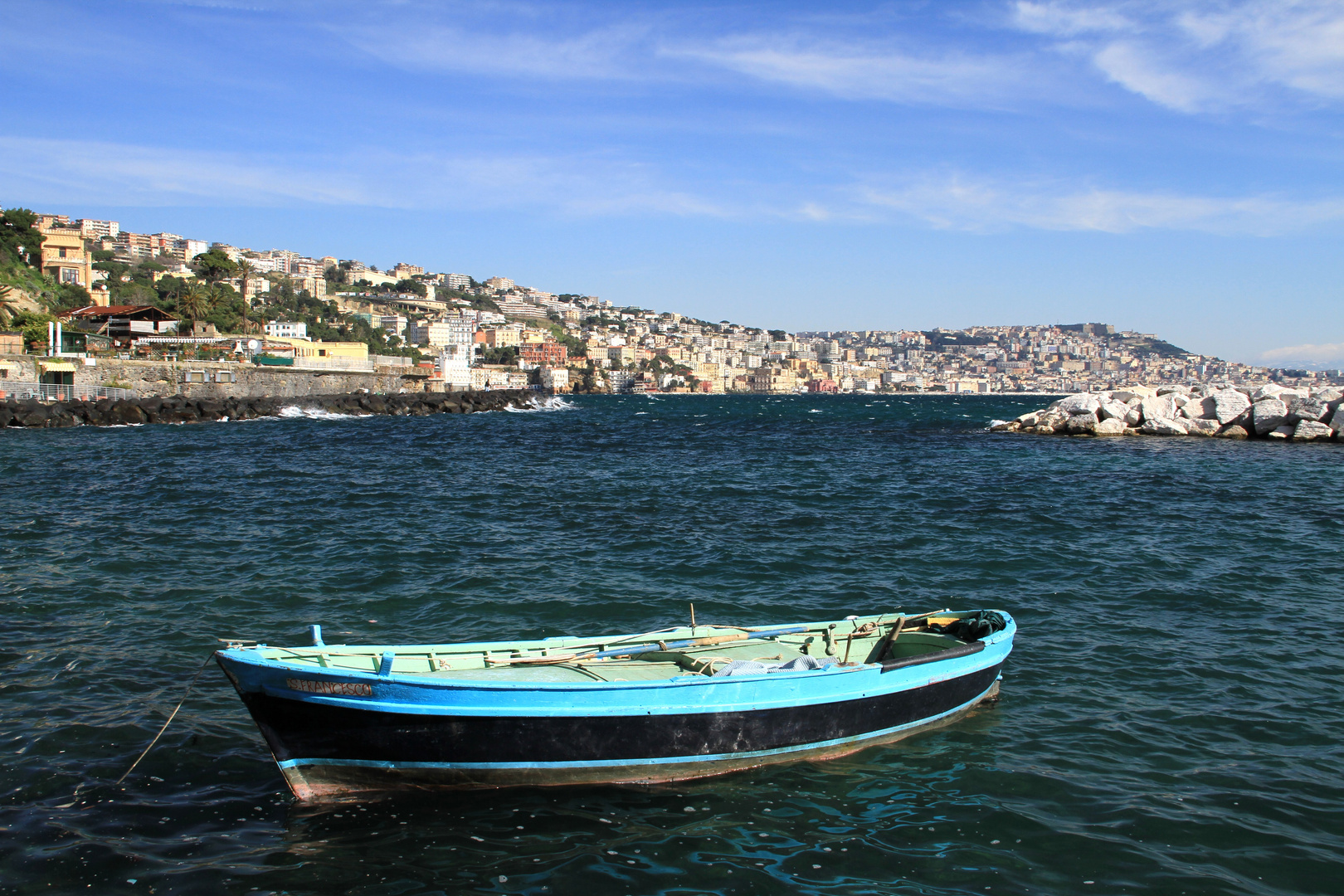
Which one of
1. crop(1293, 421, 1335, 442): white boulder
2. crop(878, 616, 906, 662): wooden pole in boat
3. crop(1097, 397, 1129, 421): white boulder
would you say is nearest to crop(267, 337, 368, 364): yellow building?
crop(1097, 397, 1129, 421): white boulder

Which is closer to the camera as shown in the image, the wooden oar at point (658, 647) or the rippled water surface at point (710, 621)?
the rippled water surface at point (710, 621)

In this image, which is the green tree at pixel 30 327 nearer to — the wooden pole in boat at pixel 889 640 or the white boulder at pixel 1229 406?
the wooden pole in boat at pixel 889 640

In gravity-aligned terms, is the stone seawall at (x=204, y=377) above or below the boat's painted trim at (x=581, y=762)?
above

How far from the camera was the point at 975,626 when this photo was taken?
9.98m

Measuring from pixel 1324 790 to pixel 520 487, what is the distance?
21039 mm

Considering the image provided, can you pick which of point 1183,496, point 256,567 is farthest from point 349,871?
point 1183,496

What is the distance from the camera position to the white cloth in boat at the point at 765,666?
26.4 ft

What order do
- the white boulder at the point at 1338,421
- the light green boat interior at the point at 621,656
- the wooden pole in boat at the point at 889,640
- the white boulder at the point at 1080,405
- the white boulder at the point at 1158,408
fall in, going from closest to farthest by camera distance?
the light green boat interior at the point at 621,656, the wooden pole in boat at the point at 889,640, the white boulder at the point at 1338,421, the white boulder at the point at 1158,408, the white boulder at the point at 1080,405

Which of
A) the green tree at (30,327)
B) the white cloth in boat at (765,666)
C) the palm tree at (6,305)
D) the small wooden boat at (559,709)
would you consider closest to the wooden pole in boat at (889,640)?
the small wooden boat at (559,709)

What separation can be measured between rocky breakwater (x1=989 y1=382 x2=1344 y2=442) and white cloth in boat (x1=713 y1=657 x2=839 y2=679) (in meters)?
42.6

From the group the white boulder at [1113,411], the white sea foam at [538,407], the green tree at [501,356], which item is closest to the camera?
the white boulder at [1113,411]

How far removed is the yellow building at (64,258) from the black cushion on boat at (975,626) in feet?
346

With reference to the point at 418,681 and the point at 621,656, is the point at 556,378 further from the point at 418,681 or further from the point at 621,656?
the point at 418,681

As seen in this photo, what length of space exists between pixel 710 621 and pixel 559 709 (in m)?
5.30
